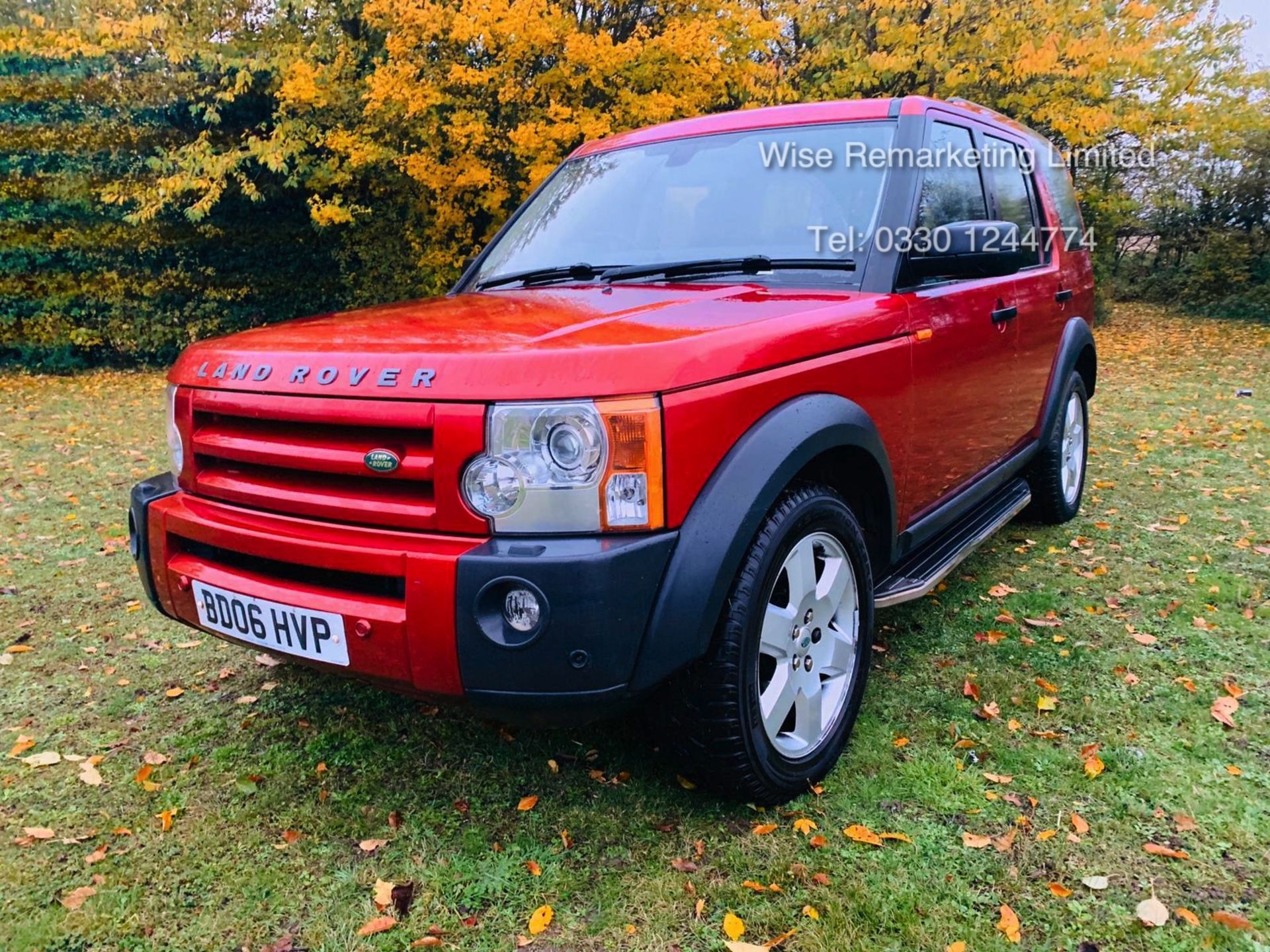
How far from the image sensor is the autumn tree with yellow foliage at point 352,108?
1018 centimetres

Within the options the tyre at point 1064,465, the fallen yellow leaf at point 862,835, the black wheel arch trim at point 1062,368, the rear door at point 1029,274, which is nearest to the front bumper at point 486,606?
the fallen yellow leaf at point 862,835

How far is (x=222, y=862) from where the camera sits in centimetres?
225

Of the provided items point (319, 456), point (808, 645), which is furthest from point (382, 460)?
point (808, 645)

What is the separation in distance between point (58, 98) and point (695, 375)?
12571 millimetres

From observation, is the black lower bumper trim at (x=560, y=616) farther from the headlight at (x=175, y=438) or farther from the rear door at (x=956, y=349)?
the rear door at (x=956, y=349)

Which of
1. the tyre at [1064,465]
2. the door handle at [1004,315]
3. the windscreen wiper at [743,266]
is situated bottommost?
the tyre at [1064,465]

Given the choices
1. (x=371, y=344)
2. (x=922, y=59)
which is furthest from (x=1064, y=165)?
(x=922, y=59)

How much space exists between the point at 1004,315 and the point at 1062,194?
1.81m

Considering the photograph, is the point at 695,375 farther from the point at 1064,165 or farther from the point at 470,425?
the point at 1064,165

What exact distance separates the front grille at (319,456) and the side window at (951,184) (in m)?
1.87

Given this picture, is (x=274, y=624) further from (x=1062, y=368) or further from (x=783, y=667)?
(x=1062, y=368)

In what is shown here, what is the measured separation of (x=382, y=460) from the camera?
199 centimetres

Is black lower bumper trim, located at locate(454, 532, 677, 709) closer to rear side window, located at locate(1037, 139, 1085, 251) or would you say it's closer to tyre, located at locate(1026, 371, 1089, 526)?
tyre, located at locate(1026, 371, 1089, 526)

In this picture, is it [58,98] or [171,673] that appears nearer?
[171,673]
